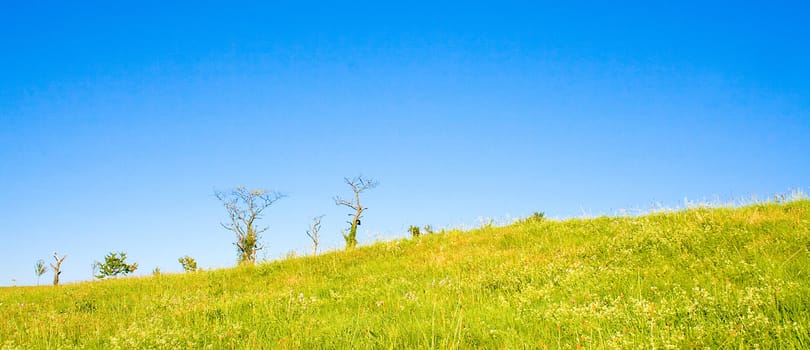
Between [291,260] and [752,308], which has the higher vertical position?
[291,260]

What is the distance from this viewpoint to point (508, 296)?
7.13 m

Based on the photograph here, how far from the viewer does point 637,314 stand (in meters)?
5.10

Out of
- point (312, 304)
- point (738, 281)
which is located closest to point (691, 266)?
point (738, 281)

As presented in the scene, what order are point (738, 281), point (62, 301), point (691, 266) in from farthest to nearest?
point (62, 301) → point (691, 266) → point (738, 281)

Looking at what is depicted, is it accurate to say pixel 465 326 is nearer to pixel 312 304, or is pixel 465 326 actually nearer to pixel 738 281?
pixel 312 304

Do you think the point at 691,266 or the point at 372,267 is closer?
the point at 691,266

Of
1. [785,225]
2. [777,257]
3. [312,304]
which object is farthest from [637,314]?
[785,225]

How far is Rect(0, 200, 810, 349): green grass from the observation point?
485cm

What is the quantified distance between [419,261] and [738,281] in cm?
719

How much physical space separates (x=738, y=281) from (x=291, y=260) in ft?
39.9

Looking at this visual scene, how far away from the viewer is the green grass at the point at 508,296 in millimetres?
4848

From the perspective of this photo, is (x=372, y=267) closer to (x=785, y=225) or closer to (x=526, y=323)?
(x=526, y=323)

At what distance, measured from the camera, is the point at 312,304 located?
7.91 m

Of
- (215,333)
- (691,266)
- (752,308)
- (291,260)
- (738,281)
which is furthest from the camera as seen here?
(291,260)
